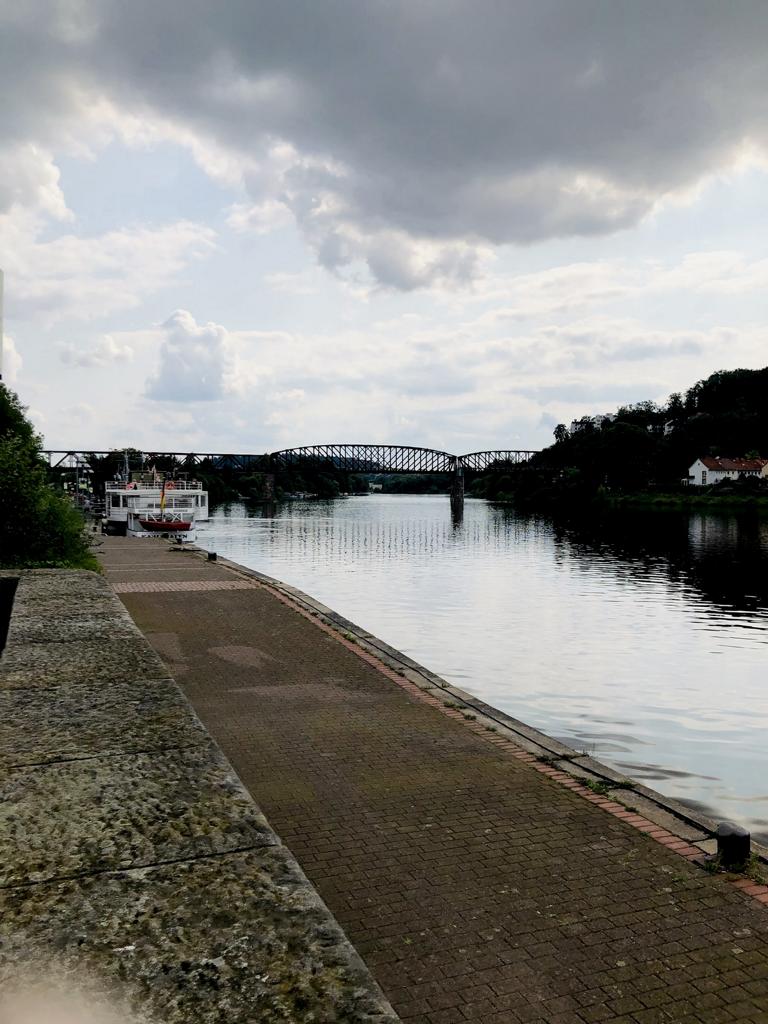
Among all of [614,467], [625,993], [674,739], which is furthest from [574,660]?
[614,467]

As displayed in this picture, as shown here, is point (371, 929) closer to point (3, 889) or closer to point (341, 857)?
point (341, 857)

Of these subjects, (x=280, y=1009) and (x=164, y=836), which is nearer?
(x=280, y=1009)

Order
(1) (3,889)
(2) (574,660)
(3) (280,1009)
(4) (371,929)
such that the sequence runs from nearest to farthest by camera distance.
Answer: (3) (280,1009), (1) (3,889), (4) (371,929), (2) (574,660)

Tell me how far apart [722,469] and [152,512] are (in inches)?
4472

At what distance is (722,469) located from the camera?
474ft

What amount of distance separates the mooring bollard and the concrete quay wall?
4.11m

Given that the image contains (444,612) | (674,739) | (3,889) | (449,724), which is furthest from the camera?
(444,612)

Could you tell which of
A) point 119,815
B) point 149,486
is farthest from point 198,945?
point 149,486

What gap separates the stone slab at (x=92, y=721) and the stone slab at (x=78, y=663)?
25cm

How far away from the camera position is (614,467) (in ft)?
461

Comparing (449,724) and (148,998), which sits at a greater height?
(148,998)

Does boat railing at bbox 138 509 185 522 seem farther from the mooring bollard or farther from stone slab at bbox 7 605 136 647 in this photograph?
the mooring bollard

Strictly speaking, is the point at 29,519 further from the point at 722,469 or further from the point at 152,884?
the point at 722,469

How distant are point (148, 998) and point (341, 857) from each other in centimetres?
387
